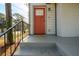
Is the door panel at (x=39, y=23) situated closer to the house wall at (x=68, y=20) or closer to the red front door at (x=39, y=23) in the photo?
the red front door at (x=39, y=23)

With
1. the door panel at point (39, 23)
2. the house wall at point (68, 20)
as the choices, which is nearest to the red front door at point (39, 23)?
the door panel at point (39, 23)

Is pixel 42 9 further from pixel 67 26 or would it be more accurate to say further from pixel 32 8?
pixel 67 26

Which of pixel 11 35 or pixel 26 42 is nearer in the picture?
pixel 26 42

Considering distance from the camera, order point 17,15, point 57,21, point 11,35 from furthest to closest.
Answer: point 17,15, point 57,21, point 11,35

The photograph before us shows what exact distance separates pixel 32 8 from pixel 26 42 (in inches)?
107

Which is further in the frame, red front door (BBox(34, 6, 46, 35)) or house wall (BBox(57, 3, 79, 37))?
red front door (BBox(34, 6, 46, 35))

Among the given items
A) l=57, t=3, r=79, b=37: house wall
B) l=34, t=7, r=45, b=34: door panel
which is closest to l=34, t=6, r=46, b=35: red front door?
l=34, t=7, r=45, b=34: door panel

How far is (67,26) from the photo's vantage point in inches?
338

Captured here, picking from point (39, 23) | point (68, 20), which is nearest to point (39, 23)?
point (39, 23)

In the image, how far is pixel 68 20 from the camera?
8547mm

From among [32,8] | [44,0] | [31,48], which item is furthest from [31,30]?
[44,0]

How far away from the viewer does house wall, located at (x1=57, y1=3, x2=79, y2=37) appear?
27.8 feet

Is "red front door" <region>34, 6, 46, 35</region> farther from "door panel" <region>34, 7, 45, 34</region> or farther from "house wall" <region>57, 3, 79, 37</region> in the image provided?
"house wall" <region>57, 3, 79, 37</region>

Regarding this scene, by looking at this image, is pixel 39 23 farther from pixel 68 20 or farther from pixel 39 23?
pixel 68 20
